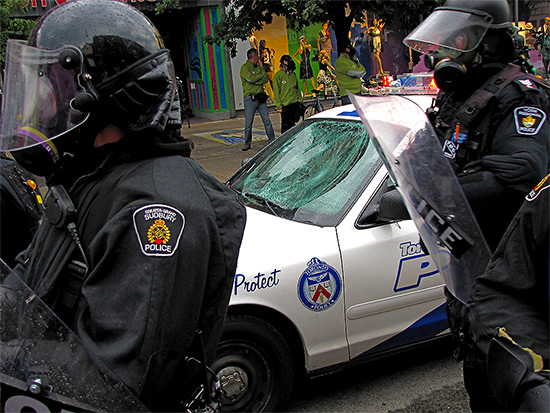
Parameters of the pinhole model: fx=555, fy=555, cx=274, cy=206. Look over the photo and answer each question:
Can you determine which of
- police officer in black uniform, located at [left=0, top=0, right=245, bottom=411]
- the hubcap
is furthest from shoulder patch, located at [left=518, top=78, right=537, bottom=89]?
the hubcap

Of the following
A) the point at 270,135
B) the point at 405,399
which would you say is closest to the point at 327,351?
the point at 405,399

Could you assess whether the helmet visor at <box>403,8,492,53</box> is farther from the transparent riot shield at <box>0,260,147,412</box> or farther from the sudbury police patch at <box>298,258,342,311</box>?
the transparent riot shield at <box>0,260,147,412</box>

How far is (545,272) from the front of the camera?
4.93 feet

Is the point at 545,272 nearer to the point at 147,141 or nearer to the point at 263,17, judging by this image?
the point at 147,141

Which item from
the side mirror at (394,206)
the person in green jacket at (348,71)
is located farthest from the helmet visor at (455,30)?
the person in green jacket at (348,71)

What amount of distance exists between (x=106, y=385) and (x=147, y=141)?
62 cm

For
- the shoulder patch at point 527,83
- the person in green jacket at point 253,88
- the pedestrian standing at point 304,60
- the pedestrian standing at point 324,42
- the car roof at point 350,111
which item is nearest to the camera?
the shoulder patch at point 527,83

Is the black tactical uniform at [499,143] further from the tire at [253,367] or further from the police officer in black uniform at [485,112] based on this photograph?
the tire at [253,367]

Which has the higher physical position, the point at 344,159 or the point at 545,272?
the point at 545,272

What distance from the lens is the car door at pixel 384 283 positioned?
10.3ft

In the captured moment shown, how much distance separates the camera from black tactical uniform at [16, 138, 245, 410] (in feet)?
4.06

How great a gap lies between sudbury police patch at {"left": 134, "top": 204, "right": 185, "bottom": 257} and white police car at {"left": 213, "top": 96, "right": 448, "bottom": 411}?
5.49 ft

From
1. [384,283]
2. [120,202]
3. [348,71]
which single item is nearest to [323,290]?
[384,283]

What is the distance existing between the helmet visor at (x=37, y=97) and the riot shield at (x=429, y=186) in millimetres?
921
